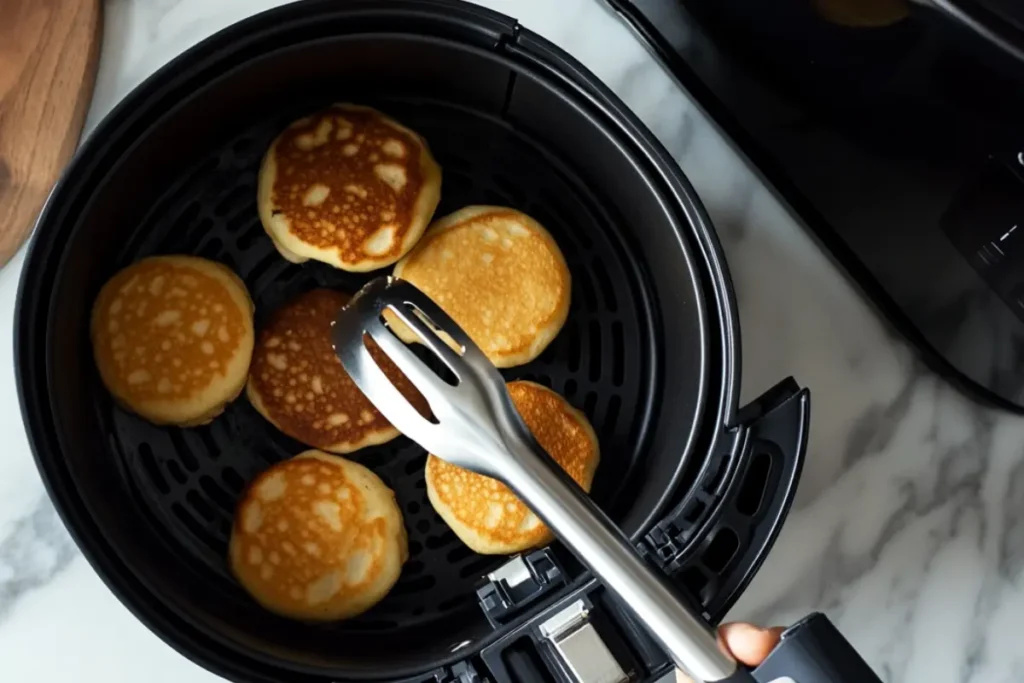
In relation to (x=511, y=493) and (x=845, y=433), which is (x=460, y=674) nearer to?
(x=511, y=493)

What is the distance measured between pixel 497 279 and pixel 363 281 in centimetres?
11

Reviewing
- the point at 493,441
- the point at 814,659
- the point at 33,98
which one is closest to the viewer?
the point at 814,659

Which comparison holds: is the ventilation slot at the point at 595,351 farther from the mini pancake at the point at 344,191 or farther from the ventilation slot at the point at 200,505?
the ventilation slot at the point at 200,505

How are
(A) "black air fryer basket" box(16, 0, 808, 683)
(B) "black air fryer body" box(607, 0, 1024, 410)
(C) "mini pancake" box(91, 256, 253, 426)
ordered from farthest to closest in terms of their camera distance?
(C) "mini pancake" box(91, 256, 253, 426) → (A) "black air fryer basket" box(16, 0, 808, 683) → (B) "black air fryer body" box(607, 0, 1024, 410)

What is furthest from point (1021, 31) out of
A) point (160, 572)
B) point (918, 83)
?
point (160, 572)

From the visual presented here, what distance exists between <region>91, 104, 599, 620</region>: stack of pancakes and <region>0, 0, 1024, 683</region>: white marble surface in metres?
0.12

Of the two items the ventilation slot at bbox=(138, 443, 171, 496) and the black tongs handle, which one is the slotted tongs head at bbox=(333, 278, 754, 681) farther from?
the ventilation slot at bbox=(138, 443, 171, 496)

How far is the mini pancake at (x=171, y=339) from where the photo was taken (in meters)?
0.66

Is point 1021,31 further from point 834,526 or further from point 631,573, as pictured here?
point 834,526

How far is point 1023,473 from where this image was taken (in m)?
0.74

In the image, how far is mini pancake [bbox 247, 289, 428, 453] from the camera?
698 mm

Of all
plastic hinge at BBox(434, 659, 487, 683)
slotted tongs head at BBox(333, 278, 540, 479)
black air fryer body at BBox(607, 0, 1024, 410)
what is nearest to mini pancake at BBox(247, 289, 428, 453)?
slotted tongs head at BBox(333, 278, 540, 479)

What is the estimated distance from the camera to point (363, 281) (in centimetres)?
74

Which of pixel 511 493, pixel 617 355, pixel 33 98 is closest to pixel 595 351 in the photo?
pixel 617 355
